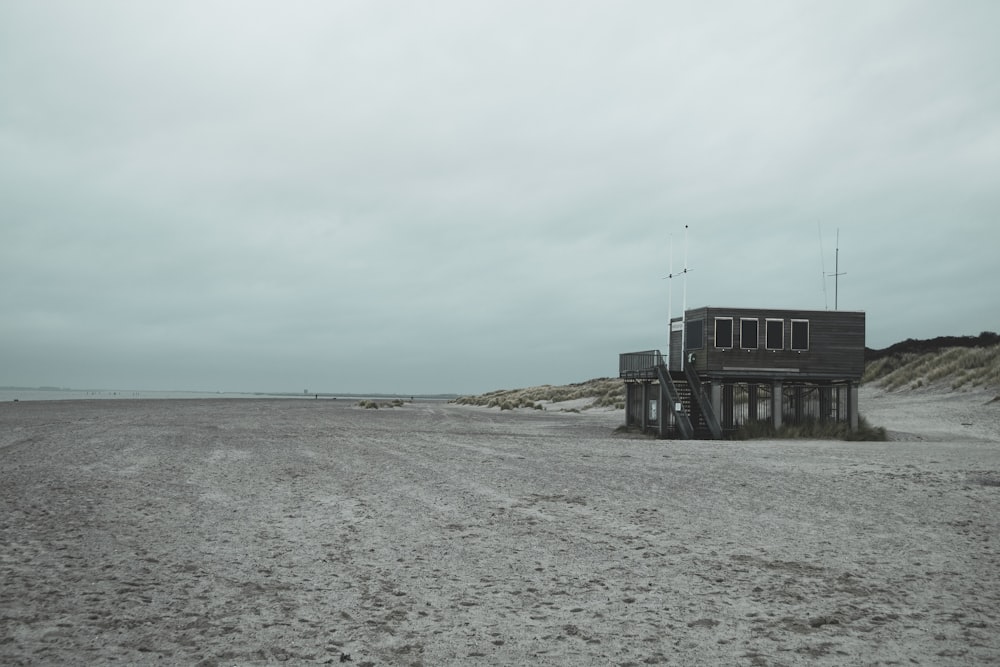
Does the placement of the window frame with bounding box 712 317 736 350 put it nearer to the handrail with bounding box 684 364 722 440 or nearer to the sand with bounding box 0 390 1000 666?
the handrail with bounding box 684 364 722 440

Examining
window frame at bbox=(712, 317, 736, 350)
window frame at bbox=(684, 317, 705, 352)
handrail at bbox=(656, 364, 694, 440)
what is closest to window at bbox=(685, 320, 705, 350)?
window frame at bbox=(684, 317, 705, 352)

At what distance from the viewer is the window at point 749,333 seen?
30.9m

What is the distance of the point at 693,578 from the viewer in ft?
24.9

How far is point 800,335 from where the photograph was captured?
31.2 m

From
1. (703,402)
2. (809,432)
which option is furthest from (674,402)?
(809,432)

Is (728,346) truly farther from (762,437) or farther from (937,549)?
(937,549)

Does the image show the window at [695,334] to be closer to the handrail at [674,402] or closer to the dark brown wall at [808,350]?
the dark brown wall at [808,350]

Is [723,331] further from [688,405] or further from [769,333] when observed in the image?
[688,405]

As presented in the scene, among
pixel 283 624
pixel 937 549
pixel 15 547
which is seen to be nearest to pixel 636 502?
pixel 937 549

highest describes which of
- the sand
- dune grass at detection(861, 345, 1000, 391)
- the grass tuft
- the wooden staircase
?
dune grass at detection(861, 345, 1000, 391)

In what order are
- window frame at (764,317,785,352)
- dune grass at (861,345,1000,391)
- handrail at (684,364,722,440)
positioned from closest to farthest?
handrail at (684,364,722,440)
window frame at (764,317,785,352)
dune grass at (861,345,1000,391)

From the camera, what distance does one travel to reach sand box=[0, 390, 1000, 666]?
18.6 feet

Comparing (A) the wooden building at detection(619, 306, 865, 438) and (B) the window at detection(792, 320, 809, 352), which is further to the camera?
(B) the window at detection(792, 320, 809, 352)

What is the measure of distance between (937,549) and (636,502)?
4.36 meters
